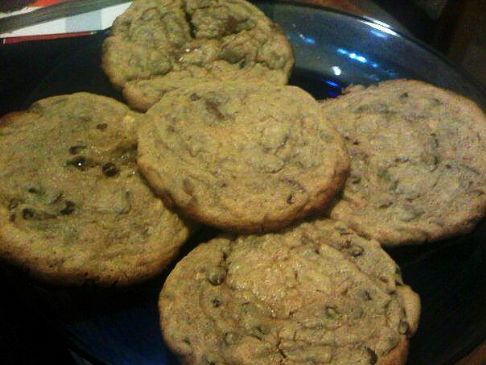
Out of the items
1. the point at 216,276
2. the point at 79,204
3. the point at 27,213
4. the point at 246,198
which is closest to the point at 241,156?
the point at 246,198

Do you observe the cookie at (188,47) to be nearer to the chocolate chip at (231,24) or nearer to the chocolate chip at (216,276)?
the chocolate chip at (231,24)

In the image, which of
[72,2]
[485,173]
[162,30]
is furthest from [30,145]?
[485,173]

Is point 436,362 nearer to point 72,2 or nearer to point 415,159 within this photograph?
point 415,159

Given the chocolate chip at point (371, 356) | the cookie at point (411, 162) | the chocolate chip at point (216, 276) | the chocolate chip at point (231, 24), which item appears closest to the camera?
the chocolate chip at point (371, 356)

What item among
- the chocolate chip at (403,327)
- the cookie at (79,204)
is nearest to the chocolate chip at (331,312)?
the chocolate chip at (403,327)

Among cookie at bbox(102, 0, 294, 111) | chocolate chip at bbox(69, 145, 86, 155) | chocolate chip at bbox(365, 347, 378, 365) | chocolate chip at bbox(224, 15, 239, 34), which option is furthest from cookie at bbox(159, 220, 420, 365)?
chocolate chip at bbox(224, 15, 239, 34)

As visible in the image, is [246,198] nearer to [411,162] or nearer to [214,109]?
[214,109]
